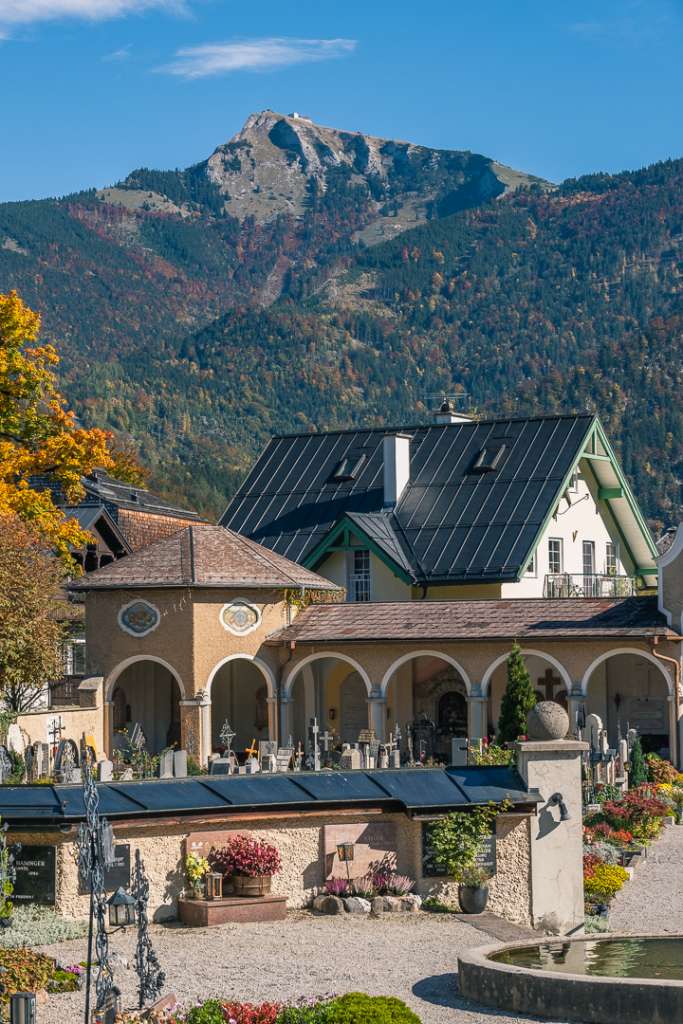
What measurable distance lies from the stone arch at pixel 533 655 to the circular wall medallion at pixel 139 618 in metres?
8.00

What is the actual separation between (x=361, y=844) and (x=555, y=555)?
27.5m

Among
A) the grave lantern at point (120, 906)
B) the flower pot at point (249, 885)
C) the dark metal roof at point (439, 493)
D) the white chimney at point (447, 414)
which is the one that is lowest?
the flower pot at point (249, 885)

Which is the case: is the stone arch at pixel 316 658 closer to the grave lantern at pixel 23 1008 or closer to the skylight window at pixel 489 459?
the skylight window at pixel 489 459

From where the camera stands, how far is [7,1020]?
17.8 meters

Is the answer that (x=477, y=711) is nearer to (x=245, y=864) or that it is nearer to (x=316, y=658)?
(x=316, y=658)

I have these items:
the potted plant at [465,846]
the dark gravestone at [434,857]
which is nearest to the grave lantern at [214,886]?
the dark gravestone at [434,857]

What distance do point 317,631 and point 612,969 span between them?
24426mm

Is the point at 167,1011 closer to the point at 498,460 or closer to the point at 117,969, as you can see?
the point at 117,969

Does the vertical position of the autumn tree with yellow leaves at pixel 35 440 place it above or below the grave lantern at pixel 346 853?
above

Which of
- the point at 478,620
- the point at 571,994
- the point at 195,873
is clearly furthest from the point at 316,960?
the point at 478,620

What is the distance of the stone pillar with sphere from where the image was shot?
1005 inches

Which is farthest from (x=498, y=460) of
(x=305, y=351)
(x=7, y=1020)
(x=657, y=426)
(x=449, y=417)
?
(x=305, y=351)

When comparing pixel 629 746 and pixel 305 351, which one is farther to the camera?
pixel 305 351

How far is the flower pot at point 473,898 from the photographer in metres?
25.0
